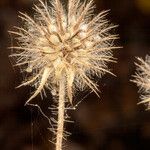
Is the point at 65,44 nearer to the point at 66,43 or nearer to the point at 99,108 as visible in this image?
the point at 66,43

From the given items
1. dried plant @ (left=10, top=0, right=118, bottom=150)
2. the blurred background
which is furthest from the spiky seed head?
the blurred background

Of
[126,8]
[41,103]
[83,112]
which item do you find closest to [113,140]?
[83,112]

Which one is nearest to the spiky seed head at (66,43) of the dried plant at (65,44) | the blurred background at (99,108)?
the dried plant at (65,44)

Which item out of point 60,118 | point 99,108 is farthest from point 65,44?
point 99,108

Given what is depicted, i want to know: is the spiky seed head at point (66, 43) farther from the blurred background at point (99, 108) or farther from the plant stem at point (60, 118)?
the blurred background at point (99, 108)

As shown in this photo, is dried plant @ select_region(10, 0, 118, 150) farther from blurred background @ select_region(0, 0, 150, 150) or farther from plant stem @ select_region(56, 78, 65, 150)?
blurred background @ select_region(0, 0, 150, 150)

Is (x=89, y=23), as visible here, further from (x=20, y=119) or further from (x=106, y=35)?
(x=20, y=119)
